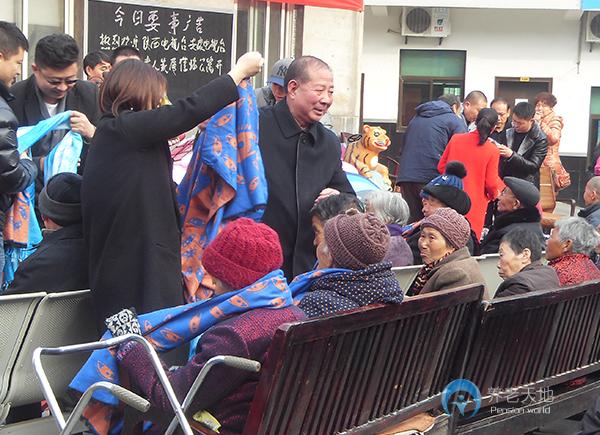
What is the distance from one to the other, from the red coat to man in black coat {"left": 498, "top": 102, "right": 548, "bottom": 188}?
1.46 ft

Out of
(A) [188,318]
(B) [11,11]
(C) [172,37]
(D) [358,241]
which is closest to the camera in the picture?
(A) [188,318]

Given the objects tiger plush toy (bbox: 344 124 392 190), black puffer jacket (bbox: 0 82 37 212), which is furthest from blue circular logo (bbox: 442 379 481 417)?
tiger plush toy (bbox: 344 124 392 190)

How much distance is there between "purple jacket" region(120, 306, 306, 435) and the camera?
3.41 metres

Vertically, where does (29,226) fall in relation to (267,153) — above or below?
below

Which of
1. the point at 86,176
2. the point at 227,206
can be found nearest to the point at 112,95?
the point at 86,176

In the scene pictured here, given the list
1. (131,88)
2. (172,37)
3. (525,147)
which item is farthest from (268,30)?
(131,88)

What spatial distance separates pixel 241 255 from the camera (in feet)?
11.6

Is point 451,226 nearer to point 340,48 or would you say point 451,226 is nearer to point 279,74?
point 279,74

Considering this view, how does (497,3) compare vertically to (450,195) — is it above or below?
above

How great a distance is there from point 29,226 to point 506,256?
281 centimetres

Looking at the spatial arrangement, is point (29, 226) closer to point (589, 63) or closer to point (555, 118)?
point (555, 118)

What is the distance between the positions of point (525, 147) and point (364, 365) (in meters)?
5.68

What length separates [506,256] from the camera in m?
5.98

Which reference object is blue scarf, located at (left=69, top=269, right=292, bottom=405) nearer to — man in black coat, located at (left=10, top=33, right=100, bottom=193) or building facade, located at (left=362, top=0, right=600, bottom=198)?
man in black coat, located at (left=10, top=33, right=100, bottom=193)
